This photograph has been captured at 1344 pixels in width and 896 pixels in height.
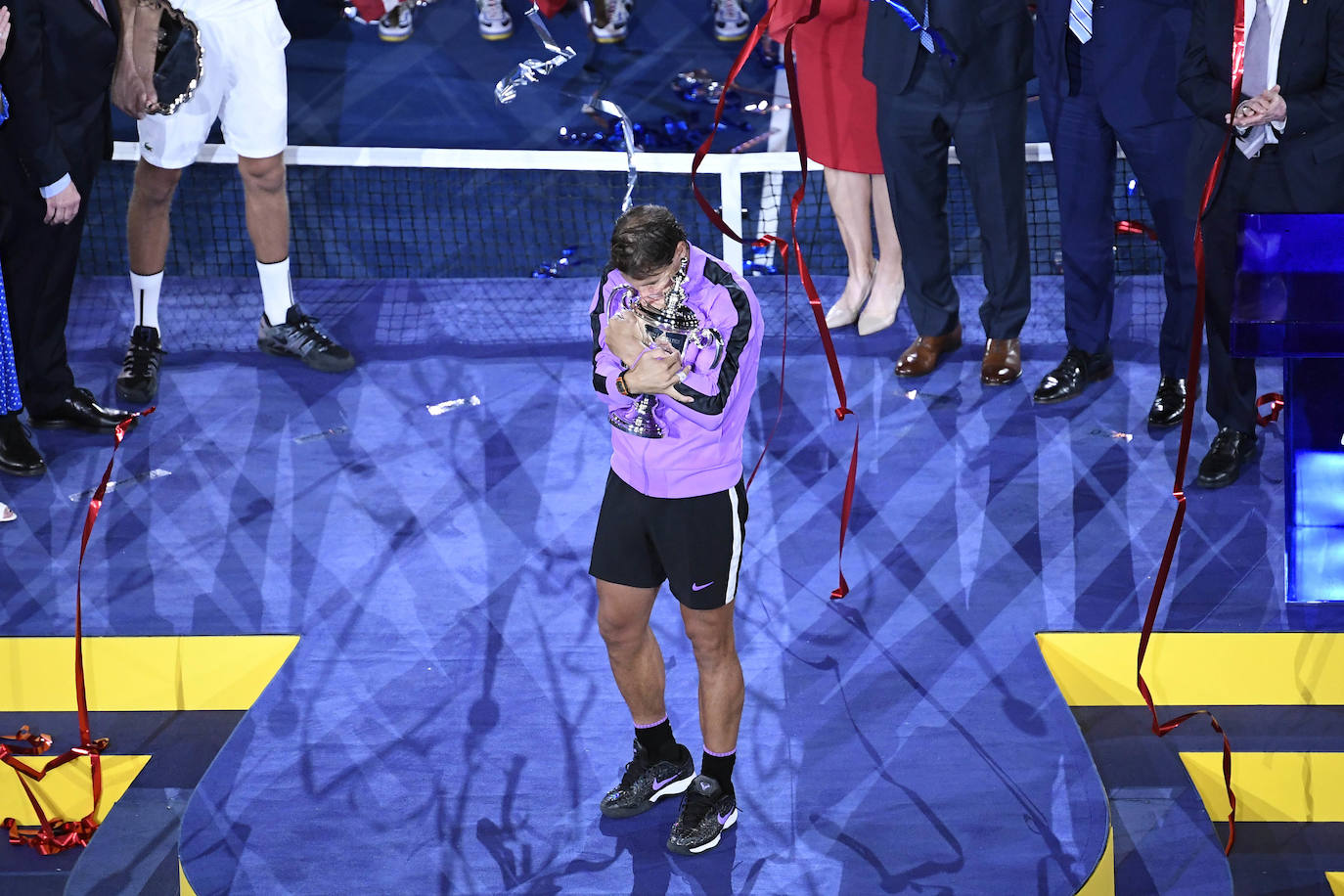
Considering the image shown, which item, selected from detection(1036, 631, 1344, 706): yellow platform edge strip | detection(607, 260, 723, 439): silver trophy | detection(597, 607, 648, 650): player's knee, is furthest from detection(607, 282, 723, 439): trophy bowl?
detection(1036, 631, 1344, 706): yellow platform edge strip

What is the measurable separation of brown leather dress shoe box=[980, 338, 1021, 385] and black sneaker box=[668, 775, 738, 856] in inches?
105

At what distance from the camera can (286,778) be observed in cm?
469

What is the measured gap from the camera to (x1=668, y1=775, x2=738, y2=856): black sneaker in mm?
4348

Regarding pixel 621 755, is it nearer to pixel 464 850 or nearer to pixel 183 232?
pixel 464 850

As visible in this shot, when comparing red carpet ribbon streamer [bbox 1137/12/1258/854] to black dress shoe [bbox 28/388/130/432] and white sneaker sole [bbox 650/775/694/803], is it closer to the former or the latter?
white sneaker sole [bbox 650/775/694/803]

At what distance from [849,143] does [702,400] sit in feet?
10.2

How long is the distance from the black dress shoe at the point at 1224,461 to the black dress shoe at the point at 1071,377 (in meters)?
0.67

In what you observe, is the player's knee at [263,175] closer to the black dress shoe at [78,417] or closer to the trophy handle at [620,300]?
the black dress shoe at [78,417]

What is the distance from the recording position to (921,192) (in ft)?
21.0

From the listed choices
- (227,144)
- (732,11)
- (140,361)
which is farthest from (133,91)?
(732,11)

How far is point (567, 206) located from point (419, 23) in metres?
2.06

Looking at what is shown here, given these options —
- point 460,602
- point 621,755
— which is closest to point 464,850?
point 621,755

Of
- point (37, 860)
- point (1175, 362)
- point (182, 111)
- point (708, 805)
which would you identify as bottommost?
point (37, 860)

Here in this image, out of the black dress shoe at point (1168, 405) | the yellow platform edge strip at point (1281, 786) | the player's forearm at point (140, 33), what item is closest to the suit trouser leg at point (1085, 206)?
the black dress shoe at point (1168, 405)
